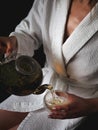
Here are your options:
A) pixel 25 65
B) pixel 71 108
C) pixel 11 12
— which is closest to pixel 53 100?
pixel 71 108

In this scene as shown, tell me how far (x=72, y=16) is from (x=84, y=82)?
0.27 metres

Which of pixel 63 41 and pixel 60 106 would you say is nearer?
pixel 60 106

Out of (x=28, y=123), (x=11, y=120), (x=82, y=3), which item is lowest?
(x=11, y=120)

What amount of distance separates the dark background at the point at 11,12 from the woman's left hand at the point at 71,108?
0.59 metres

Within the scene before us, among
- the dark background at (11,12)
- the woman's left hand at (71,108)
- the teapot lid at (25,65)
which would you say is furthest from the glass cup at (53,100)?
the dark background at (11,12)

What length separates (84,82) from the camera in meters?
1.17

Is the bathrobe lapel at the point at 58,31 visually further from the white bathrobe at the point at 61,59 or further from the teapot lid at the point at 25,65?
the teapot lid at the point at 25,65

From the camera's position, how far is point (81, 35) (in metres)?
1.09

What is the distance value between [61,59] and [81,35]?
0.43 ft

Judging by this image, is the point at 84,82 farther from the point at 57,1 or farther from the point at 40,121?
the point at 57,1

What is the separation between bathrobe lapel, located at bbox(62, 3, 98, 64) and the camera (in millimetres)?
1067

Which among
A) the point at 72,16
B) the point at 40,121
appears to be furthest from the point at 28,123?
the point at 72,16

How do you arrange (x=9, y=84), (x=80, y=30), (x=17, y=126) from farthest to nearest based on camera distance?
(x=17, y=126) → (x=80, y=30) → (x=9, y=84)

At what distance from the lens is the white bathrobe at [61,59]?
1.09m
